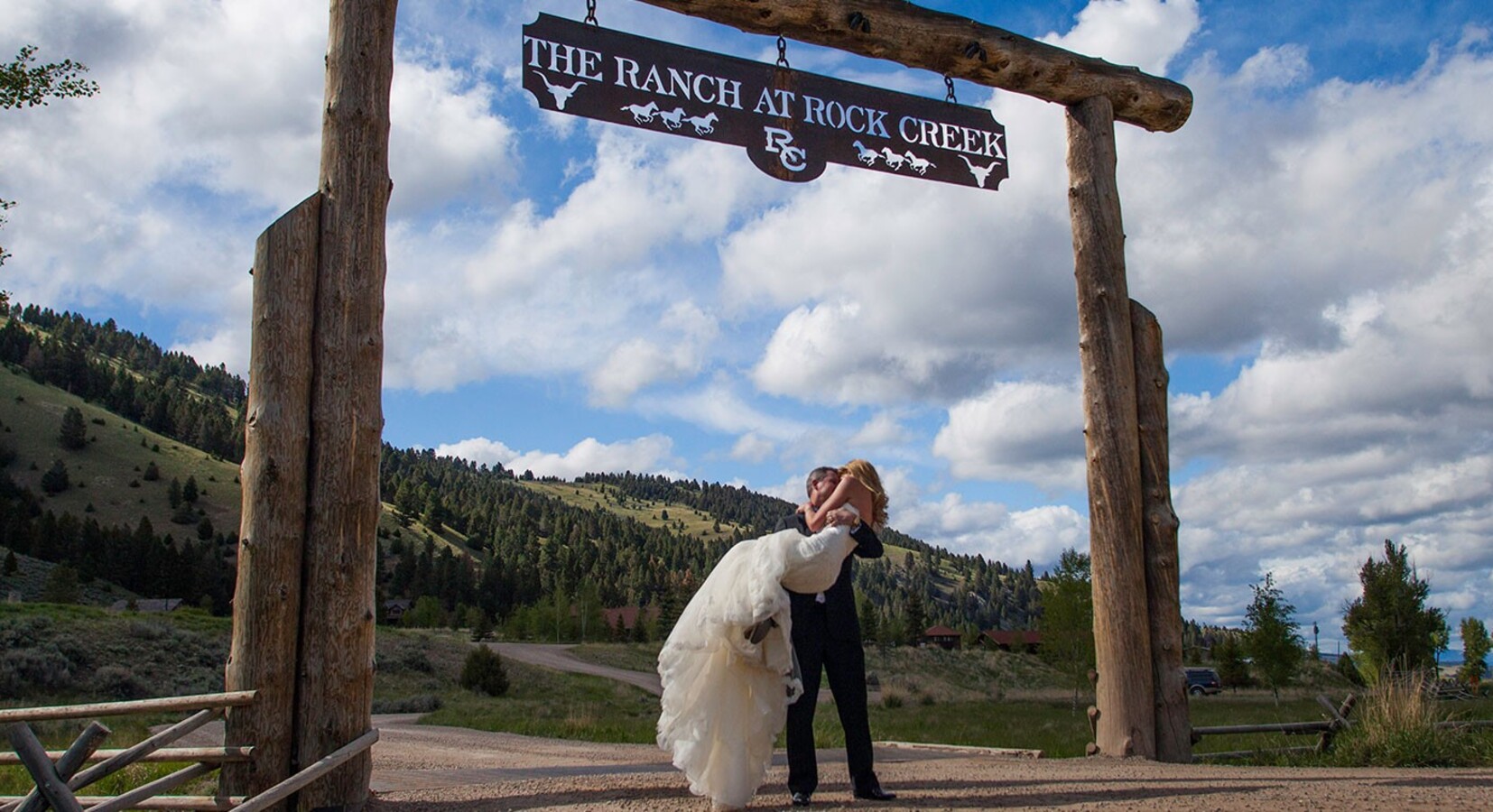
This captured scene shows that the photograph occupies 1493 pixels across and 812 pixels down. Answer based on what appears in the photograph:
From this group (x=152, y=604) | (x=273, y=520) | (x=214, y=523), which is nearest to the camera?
(x=273, y=520)

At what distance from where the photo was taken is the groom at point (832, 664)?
5301 millimetres

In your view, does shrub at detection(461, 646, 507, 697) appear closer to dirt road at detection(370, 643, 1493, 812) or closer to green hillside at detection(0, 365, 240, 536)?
dirt road at detection(370, 643, 1493, 812)

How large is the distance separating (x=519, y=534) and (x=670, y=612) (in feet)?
216

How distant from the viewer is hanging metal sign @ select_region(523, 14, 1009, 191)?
707 cm

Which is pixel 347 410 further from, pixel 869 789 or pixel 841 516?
pixel 869 789

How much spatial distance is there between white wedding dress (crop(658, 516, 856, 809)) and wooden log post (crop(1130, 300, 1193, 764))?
13.1ft

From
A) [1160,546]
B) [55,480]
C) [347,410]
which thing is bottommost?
[1160,546]

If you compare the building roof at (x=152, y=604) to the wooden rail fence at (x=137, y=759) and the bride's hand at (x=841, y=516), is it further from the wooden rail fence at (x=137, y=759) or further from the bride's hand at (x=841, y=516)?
the bride's hand at (x=841, y=516)

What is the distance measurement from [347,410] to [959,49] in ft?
17.7

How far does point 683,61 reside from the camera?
7426 millimetres

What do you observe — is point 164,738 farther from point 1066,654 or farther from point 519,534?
point 519,534

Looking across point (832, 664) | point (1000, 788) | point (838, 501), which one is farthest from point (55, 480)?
point (1000, 788)

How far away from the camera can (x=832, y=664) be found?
18.0 ft

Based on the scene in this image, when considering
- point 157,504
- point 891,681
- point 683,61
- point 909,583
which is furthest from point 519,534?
point 683,61
